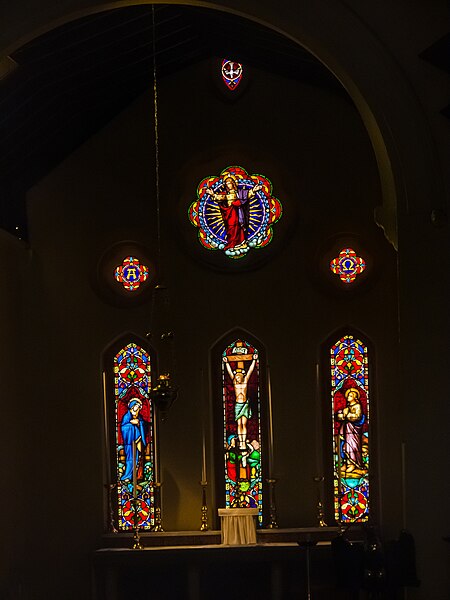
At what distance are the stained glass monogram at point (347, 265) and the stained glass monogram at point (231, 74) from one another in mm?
2342

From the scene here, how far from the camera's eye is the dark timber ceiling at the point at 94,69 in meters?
9.16

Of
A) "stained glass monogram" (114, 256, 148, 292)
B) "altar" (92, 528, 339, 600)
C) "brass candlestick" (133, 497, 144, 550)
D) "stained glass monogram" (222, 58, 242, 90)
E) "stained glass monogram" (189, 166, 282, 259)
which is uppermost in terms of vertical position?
"stained glass monogram" (222, 58, 242, 90)

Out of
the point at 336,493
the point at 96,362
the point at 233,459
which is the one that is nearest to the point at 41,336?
the point at 96,362

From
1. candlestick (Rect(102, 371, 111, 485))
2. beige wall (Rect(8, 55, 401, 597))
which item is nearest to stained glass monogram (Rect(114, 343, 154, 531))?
candlestick (Rect(102, 371, 111, 485))

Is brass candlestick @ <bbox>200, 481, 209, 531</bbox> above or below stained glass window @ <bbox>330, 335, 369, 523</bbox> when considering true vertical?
below

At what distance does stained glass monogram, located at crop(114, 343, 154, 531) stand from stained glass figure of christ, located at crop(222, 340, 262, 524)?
902 mm

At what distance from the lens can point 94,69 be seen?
1003 centimetres

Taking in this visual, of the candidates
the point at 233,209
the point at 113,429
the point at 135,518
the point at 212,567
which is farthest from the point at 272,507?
the point at 233,209

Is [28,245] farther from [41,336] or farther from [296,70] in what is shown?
[296,70]

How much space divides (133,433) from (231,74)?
14.3 feet

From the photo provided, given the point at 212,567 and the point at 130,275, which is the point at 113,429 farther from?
the point at 212,567

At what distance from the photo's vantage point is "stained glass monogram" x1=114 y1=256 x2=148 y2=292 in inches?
479

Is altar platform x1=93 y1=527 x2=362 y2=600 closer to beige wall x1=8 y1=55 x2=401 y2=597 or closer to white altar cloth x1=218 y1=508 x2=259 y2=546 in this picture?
white altar cloth x1=218 y1=508 x2=259 y2=546

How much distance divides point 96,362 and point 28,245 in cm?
157
